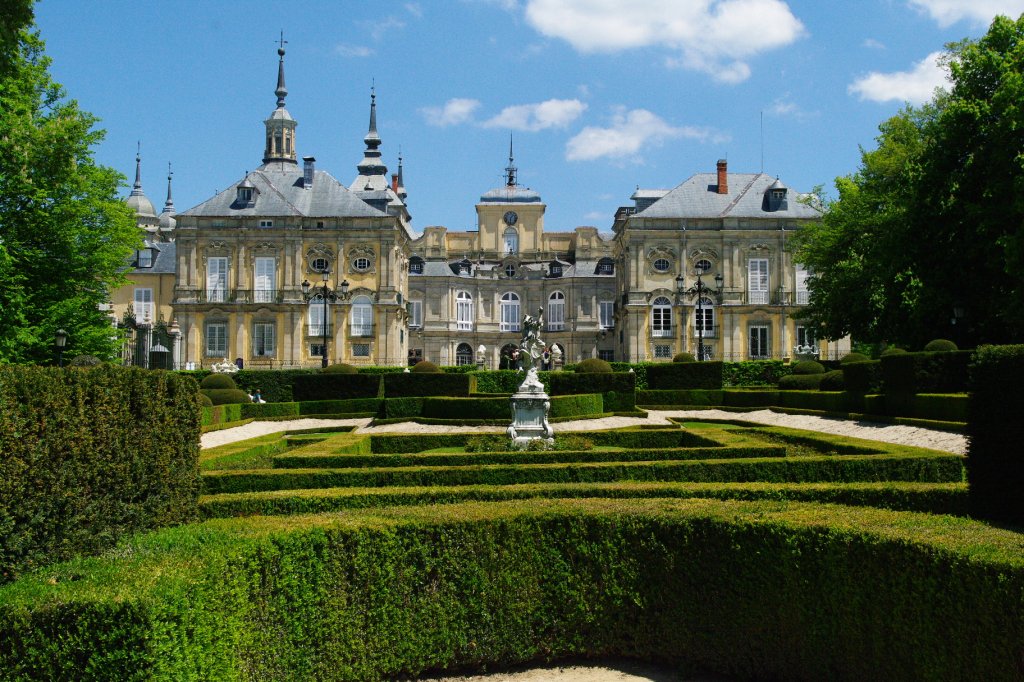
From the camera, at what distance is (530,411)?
17.9 m

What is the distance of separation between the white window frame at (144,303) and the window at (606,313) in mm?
31860

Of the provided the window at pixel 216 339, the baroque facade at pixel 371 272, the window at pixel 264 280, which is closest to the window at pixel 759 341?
the baroque facade at pixel 371 272

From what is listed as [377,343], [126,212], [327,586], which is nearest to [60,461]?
[327,586]

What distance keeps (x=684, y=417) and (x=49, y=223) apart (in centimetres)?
2036

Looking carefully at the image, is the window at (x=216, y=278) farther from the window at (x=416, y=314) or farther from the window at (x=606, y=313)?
the window at (x=606, y=313)

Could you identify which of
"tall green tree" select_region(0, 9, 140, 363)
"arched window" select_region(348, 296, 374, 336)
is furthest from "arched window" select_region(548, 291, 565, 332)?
"tall green tree" select_region(0, 9, 140, 363)

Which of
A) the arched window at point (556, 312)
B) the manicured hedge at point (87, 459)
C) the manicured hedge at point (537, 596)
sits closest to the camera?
the manicured hedge at point (537, 596)

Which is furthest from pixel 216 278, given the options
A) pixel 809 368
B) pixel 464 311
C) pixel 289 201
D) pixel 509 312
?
pixel 809 368

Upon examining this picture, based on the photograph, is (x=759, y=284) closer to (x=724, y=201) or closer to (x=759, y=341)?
(x=759, y=341)

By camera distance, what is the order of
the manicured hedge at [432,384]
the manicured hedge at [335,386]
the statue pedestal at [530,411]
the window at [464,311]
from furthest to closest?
the window at [464,311] → the manicured hedge at [335,386] → the manicured hedge at [432,384] → the statue pedestal at [530,411]

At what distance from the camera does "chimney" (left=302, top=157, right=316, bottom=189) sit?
51.7 m

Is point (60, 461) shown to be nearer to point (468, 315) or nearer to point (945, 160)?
point (945, 160)

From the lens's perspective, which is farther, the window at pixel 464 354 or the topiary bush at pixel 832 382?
the window at pixel 464 354

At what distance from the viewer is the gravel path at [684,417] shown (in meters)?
17.6
